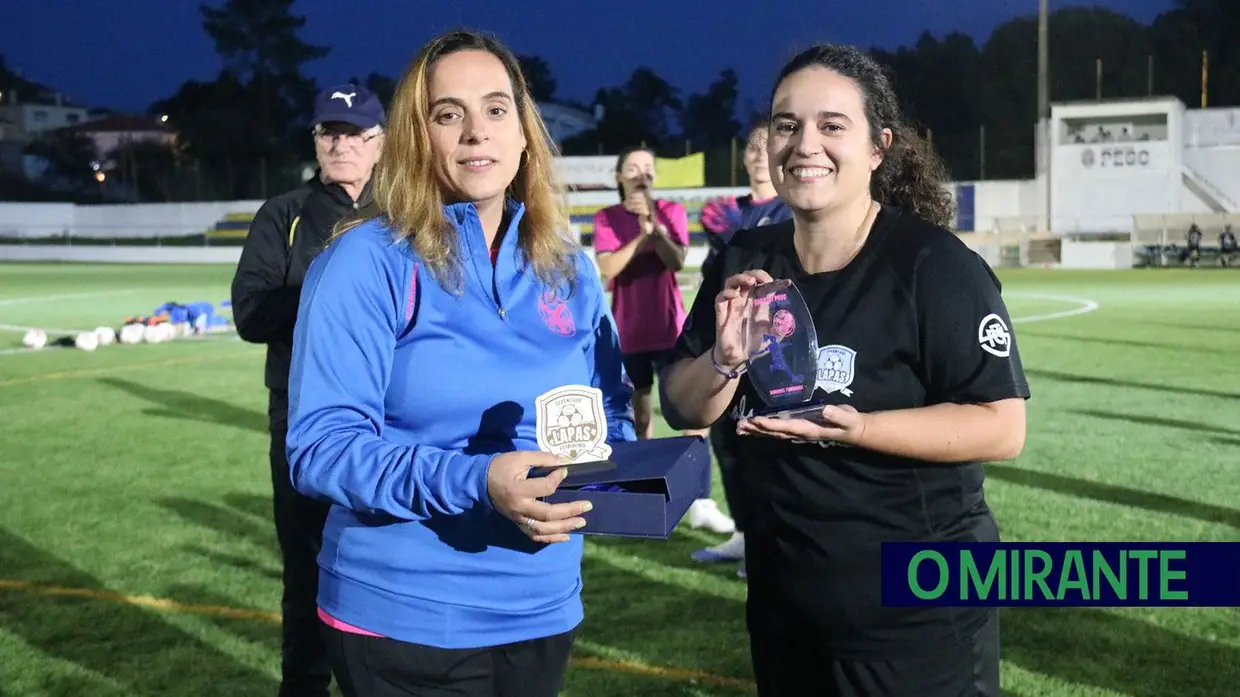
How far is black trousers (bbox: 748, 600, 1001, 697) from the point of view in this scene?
229 cm

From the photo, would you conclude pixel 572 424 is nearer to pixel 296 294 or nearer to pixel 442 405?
pixel 442 405

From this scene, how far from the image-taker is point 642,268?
23.5 feet

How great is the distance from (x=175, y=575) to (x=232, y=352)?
1089 cm

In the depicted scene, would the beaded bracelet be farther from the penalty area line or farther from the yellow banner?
the yellow banner

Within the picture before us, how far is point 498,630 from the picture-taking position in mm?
2203

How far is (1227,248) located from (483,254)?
39991 millimetres

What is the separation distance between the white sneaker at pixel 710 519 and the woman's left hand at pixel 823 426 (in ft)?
15.0

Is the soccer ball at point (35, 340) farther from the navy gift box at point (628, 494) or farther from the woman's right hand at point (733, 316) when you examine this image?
the navy gift box at point (628, 494)

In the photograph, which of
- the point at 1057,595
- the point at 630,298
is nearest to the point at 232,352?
the point at 630,298

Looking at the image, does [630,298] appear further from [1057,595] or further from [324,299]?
[324,299]

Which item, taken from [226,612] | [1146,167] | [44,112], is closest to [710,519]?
[226,612]

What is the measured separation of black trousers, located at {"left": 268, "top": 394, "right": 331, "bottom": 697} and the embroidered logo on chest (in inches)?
73.8

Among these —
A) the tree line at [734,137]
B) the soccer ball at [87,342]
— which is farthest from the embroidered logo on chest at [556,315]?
the tree line at [734,137]

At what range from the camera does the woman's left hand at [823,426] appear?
2.15 metres
